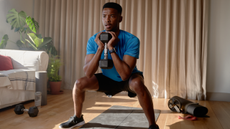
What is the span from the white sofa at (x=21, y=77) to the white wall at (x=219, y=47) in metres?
2.63

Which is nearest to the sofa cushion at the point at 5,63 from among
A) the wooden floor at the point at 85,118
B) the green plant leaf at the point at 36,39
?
the wooden floor at the point at 85,118

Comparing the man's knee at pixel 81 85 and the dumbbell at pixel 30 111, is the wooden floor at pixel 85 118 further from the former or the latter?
the man's knee at pixel 81 85

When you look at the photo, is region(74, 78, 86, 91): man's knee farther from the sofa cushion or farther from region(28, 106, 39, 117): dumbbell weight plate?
the sofa cushion

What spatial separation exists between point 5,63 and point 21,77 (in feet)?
1.24

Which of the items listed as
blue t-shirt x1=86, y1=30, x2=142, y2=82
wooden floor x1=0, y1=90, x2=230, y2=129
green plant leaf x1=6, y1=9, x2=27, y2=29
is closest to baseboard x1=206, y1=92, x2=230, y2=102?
wooden floor x1=0, y1=90, x2=230, y2=129

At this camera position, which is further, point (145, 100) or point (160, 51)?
point (160, 51)

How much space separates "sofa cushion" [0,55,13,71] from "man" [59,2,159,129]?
1.36 meters

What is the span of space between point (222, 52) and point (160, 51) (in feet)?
3.24

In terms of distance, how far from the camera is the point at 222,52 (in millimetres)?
3229

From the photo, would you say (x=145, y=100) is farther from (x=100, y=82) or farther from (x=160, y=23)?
(x=160, y=23)

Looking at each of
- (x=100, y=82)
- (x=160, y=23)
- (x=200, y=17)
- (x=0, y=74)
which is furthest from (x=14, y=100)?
(x=200, y=17)

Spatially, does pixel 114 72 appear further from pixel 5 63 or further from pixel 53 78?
pixel 53 78

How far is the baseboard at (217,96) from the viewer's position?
10.5ft

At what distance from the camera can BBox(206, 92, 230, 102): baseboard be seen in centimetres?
319
